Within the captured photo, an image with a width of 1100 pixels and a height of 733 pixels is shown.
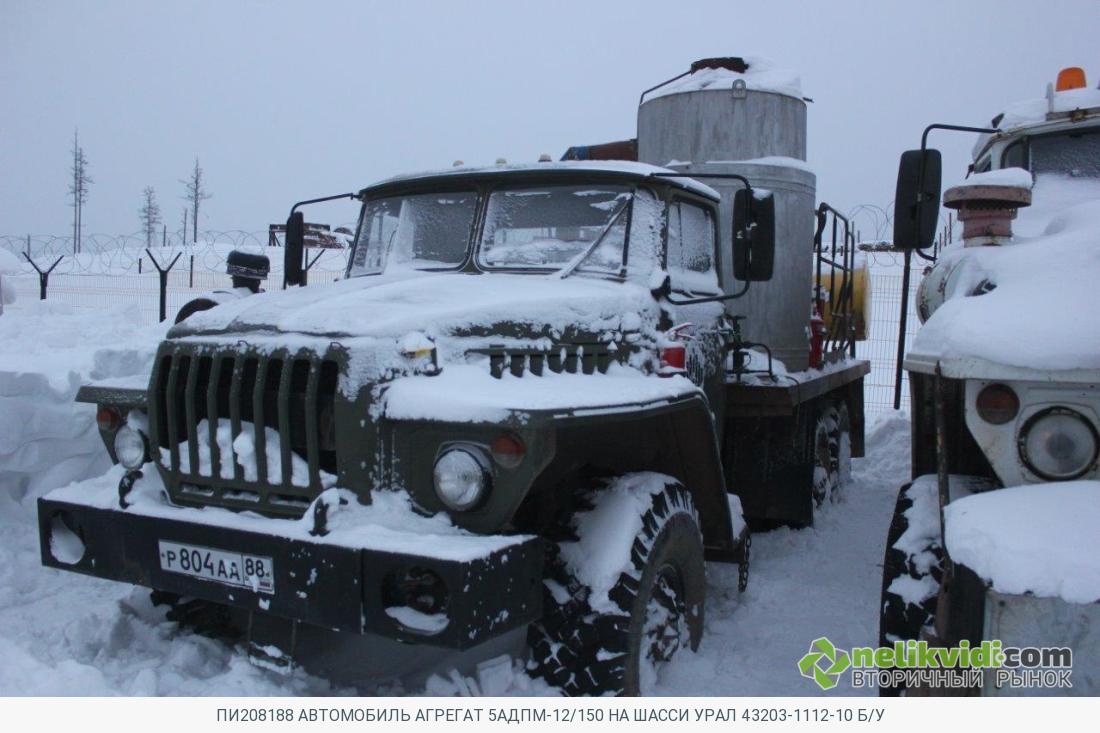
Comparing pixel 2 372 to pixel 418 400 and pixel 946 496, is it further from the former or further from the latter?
pixel 946 496

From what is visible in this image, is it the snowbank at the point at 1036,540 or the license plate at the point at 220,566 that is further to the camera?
the license plate at the point at 220,566

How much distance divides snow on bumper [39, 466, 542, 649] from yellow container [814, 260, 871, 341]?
5.20 metres

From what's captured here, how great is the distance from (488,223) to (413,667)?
2051mm

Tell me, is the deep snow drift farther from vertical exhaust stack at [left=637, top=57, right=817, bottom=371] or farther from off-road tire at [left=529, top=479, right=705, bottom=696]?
vertical exhaust stack at [left=637, top=57, right=817, bottom=371]

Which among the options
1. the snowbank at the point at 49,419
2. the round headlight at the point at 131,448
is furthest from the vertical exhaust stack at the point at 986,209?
the snowbank at the point at 49,419

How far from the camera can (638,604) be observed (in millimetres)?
3336

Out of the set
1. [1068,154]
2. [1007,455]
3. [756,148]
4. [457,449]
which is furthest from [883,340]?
[457,449]

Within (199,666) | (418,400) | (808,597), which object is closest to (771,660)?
(808,597)

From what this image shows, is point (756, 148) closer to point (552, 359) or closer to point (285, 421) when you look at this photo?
point (552, 359)

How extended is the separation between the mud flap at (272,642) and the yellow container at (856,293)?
5308 mm

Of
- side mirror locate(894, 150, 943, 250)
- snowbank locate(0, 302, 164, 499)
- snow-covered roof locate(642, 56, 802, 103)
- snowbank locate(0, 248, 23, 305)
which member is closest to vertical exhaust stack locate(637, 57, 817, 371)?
snow-covered roof locate(642, 56, 802, 103)

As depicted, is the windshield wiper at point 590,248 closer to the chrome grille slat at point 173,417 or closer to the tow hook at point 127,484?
the chrome grille slat at point 173,417

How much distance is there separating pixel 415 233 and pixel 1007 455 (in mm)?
2938

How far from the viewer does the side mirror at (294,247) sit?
Result: 5.43m
